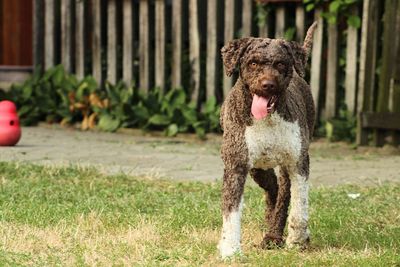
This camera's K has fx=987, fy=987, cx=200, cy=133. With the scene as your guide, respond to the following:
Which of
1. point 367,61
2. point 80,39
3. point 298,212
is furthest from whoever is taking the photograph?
point 80,39

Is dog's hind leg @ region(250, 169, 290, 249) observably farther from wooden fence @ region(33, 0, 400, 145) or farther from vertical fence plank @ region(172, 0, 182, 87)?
vertical fence plank @ region(172, 0, 182, 87)

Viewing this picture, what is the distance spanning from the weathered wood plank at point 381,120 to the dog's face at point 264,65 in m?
4.53

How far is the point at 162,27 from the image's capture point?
10.9 metres

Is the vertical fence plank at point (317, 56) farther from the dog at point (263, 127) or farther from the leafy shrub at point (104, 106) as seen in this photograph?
the dog at point (263, 127)

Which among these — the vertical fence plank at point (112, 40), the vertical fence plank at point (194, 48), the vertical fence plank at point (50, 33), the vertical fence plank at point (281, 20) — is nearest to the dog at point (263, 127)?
the vertical fence plank at point (281, 20)

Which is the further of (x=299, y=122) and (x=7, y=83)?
(x=7, y=83)

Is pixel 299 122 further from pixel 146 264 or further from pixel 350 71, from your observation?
pixel 350 71

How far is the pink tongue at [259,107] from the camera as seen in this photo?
4.84 meters

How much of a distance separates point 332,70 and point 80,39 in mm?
3225

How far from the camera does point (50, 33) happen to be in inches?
464

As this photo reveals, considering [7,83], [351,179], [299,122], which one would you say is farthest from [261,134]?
[7,83]

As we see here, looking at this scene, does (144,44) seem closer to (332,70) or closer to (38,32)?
(38,32)

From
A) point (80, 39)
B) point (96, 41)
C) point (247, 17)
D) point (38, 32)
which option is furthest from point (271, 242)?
point (38, 32)

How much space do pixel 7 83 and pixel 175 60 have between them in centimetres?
256
